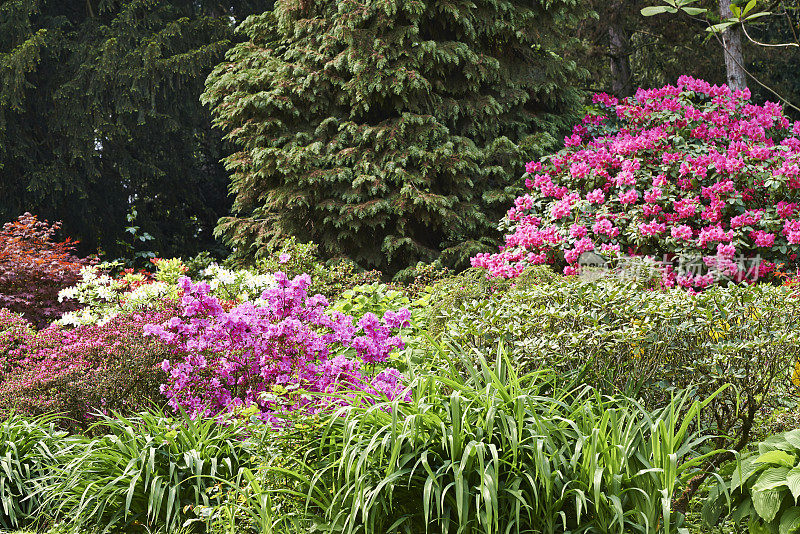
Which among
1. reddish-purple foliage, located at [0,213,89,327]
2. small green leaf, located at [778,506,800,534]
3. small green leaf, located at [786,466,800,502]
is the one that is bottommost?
small green leaf, located at [778,506,800,534]

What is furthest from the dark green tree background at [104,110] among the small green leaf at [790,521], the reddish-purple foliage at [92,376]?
the small green leaf at [790,521]

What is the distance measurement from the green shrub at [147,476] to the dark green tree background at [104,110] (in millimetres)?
9195

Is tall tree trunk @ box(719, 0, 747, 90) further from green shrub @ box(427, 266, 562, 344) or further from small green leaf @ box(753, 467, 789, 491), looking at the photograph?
small green leaf @ box(753, 467, 789, 491)

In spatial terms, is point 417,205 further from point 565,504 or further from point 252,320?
point 565,504

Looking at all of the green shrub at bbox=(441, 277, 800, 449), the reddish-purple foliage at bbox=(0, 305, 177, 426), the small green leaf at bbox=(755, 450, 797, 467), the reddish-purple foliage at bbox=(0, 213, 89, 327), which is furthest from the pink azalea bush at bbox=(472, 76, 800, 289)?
the reddish-purple foliage at bbox=(0, 213, 89, 327)

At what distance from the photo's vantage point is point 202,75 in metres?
12.3

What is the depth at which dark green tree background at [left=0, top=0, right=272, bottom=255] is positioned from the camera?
11484mm

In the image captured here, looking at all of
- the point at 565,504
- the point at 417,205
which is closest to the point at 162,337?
the point at 565,504

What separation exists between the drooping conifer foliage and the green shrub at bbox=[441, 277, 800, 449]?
379 centimetres

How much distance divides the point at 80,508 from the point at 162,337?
108 centimetres

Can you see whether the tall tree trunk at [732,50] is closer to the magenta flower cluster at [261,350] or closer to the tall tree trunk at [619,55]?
the tall tree trunk at [619,55]

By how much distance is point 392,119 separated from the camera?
7746mm

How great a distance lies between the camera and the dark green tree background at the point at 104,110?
11484 mm

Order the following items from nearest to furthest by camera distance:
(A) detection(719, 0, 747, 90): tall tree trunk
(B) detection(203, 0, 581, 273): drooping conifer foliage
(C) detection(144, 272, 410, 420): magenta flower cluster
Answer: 1. (C) detection(144, 272, 410, 420): magenta flower cluster
2. (B) detection(203, 0, 581, 273): drooping conifer foliage
3. (A) detection(719, 0, 747, 90): tall tree trunk
